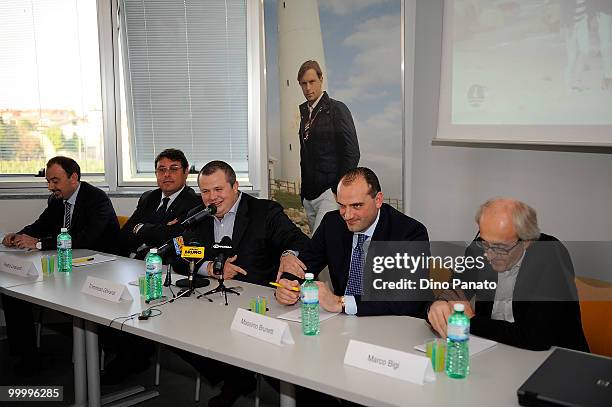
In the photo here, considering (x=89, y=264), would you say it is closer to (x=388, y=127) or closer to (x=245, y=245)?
(x=245, y=245)

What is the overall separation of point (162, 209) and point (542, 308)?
9.68ft

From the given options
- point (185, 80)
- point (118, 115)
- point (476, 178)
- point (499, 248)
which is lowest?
point (499, 248)

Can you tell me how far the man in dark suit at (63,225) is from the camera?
4.29m

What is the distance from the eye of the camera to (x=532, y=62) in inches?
137

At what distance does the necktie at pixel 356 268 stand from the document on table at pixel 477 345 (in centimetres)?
73

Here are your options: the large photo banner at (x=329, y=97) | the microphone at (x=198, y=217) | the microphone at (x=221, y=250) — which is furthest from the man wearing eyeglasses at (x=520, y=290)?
the large photo banner at (x=329, y=97)

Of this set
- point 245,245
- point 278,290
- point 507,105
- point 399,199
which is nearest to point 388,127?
point 399,199

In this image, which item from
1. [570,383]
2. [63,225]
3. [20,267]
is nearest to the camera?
[570,383]

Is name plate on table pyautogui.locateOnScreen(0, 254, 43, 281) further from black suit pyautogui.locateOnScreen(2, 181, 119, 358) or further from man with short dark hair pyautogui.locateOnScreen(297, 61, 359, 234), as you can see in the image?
man with short dark hair pyautogui.locateOnScreen(297, 61, 359, 234)

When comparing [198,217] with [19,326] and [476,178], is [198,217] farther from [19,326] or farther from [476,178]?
[19,326]

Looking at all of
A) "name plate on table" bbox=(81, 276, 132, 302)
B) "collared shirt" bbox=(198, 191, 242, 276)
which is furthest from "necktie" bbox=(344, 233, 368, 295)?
"name plate on table" bbox=(81, 276, 132, 302)

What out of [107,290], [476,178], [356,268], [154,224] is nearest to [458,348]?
[356,268]

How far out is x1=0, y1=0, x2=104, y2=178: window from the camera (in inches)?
216

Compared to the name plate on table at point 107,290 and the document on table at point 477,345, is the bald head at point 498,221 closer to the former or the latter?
the document on table at point 477,345
